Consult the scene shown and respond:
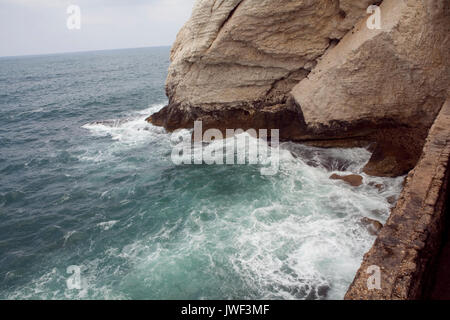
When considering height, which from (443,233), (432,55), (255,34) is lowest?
(443,233)

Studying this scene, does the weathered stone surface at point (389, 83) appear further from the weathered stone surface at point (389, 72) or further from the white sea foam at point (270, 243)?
the white sea foam at point (270, 243)

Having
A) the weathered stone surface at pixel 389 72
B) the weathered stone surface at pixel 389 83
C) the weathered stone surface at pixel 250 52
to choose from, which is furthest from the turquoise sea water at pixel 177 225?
the weathered stone surface at pixel 250 52

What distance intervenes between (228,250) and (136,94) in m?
36.2

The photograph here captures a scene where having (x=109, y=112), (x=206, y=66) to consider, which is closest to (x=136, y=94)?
(x=109, y=112)

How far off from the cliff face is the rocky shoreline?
0.05 meters

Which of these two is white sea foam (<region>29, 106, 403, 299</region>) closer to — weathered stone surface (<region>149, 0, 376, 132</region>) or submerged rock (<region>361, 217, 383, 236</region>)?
submerged rock (<region>361, 217, 383, 236</region>)

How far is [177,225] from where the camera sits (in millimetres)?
13180

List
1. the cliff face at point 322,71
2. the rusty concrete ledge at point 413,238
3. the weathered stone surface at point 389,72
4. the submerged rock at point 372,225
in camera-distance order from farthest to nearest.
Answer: the cliff face at point 322,71, the weathered stone surface at point 389,72, the submerged rock at point 372,225, the rusty concrete ledge at point 413,238

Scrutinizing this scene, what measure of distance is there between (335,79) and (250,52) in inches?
227

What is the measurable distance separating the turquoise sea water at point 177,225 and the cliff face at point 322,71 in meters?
1.83

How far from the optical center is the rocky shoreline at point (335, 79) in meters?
13.2

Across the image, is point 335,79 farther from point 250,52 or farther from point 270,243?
point 270,243
